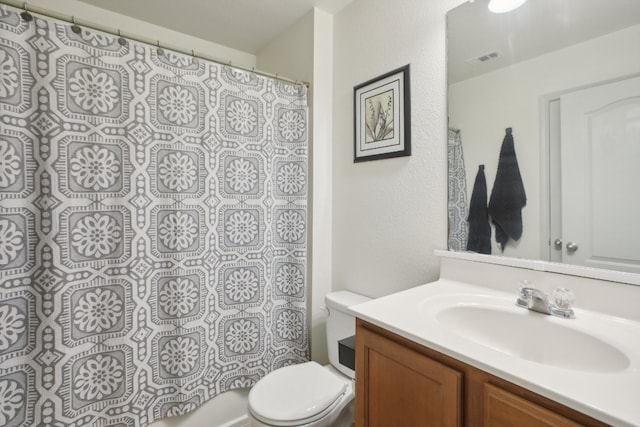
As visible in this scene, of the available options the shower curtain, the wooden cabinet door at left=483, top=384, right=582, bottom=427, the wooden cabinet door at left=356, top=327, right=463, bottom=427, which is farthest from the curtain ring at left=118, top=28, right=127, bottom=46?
the wooden cabinet door at left=483, top=384, right=582, bottom=427

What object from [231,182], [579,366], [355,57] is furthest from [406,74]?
[579,366]

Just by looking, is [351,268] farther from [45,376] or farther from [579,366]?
[45,376]

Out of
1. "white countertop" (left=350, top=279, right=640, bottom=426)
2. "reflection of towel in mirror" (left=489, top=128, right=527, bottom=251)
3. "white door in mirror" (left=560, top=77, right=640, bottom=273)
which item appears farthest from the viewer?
"reflection of towel in mirror" (left=489, top=128, right=527, bottom=251)

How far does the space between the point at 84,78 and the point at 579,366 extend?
191cm

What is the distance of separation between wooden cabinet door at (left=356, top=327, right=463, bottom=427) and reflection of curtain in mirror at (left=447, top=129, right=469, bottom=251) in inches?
23.2

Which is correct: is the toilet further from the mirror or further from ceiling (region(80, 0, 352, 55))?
ceiling (region(80, 0, 352, 55))

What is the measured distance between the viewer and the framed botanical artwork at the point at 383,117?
138 cm

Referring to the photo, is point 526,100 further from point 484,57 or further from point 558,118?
point 484,57

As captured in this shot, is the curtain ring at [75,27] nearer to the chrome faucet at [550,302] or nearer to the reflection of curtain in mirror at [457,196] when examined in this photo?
the reflection of curtain in mirror at [457,196]

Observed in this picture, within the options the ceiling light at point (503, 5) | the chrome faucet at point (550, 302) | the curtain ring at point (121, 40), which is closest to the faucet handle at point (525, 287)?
the chrome faucet at point (550, 302)

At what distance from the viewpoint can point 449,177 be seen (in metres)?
1.24

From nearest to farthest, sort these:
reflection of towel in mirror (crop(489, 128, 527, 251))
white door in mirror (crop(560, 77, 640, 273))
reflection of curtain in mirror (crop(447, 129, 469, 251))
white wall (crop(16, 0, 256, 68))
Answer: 1. white door in mirror (crop(560, 77, 640, 273))
2. reflection of towel in mirror (crop(489, 128, 527, 251))
3. reflection of curtain in mirror (crop(447, 129, 469, 251))
4. white wall (crop(16, 0, 256, 68))

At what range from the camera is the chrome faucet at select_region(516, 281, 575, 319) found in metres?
0.84

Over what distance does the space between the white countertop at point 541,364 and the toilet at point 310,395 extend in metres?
0.53
